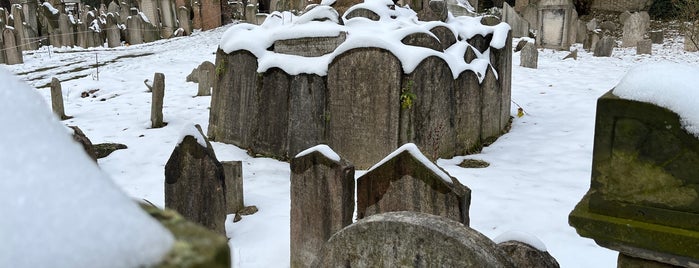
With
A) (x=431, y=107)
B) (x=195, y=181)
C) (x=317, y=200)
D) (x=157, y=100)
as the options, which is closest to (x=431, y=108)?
(x=431, y=107)

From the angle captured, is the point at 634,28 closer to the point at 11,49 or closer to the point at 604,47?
the point at 604,47

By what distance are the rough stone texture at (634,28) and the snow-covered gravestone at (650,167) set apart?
14.8m

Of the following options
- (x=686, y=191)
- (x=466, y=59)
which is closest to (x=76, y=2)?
(x=466, y=59)

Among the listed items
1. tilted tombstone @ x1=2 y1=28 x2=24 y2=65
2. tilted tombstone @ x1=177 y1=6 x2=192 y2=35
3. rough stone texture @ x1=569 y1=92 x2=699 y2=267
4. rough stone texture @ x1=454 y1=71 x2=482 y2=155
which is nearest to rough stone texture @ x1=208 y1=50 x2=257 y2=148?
rough stone texture @ x1=454 y1=71 x2=482 y2=155

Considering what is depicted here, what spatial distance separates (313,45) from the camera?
570 centimetres

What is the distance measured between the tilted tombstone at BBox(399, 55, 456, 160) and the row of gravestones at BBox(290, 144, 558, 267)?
2245 mm

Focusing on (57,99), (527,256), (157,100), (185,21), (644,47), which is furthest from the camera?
(185,21)

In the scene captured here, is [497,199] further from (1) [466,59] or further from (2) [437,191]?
(1) [466,59]

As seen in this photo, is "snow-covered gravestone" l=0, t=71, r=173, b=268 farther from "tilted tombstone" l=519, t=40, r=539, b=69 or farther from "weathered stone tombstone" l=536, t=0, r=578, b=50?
"weathered stone tombstone" l=536, t=0, r=578, b=50

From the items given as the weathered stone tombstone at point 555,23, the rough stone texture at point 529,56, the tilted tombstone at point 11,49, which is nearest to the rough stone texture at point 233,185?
the rough stone texture at point 529,56

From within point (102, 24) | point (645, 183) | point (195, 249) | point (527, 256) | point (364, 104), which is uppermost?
point (102, 24)

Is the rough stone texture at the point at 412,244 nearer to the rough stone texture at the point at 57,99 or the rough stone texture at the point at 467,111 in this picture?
the rough stone texture at the point at 467,111

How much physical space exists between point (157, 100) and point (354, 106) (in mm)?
2868

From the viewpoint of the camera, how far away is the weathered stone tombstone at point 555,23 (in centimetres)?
1518
